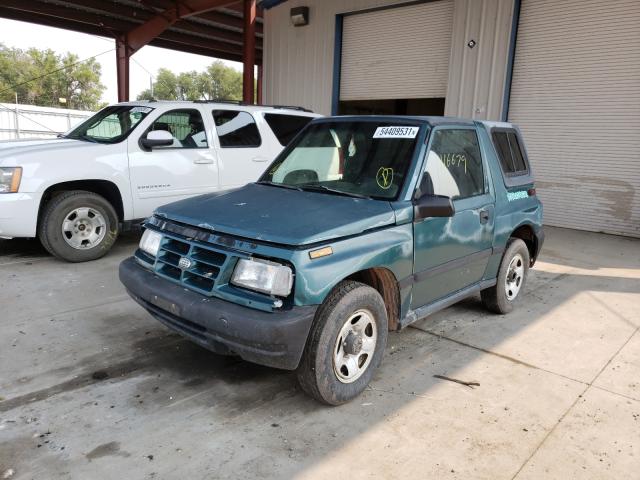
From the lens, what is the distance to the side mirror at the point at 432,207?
339 cm

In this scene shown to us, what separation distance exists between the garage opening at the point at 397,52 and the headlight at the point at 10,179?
921cm

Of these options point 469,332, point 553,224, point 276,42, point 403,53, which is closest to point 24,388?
point 469,332

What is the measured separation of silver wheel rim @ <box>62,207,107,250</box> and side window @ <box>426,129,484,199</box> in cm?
430

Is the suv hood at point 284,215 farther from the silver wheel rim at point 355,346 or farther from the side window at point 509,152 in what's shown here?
the side window at point 509,152

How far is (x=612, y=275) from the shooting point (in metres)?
6.66

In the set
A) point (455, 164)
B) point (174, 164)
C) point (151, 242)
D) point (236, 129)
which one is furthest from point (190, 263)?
point (236, 129)

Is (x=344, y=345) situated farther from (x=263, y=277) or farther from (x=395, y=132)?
(x=395, y=132)

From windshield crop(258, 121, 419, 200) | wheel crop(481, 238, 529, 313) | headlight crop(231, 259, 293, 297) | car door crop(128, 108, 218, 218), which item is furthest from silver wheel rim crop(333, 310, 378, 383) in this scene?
car door crop(128, 108, 218, 218)

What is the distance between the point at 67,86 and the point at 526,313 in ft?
270

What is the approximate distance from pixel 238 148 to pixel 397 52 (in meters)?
7.02

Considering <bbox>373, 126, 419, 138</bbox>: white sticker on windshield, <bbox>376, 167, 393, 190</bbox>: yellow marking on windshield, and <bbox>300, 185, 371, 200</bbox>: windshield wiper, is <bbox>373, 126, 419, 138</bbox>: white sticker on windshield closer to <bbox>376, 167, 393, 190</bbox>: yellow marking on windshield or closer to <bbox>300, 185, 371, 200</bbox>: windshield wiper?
<bbox>376, 167, 393, 190</bbox>: yellow marking on windshield

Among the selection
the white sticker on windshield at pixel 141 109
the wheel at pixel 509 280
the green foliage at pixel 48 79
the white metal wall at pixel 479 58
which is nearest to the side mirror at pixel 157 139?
the white sticker on windshield at pixel 141 109

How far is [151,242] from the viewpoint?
354 cm

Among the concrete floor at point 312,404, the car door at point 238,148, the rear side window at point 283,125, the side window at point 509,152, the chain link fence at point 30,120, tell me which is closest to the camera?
the concrete floor at point 312,404
